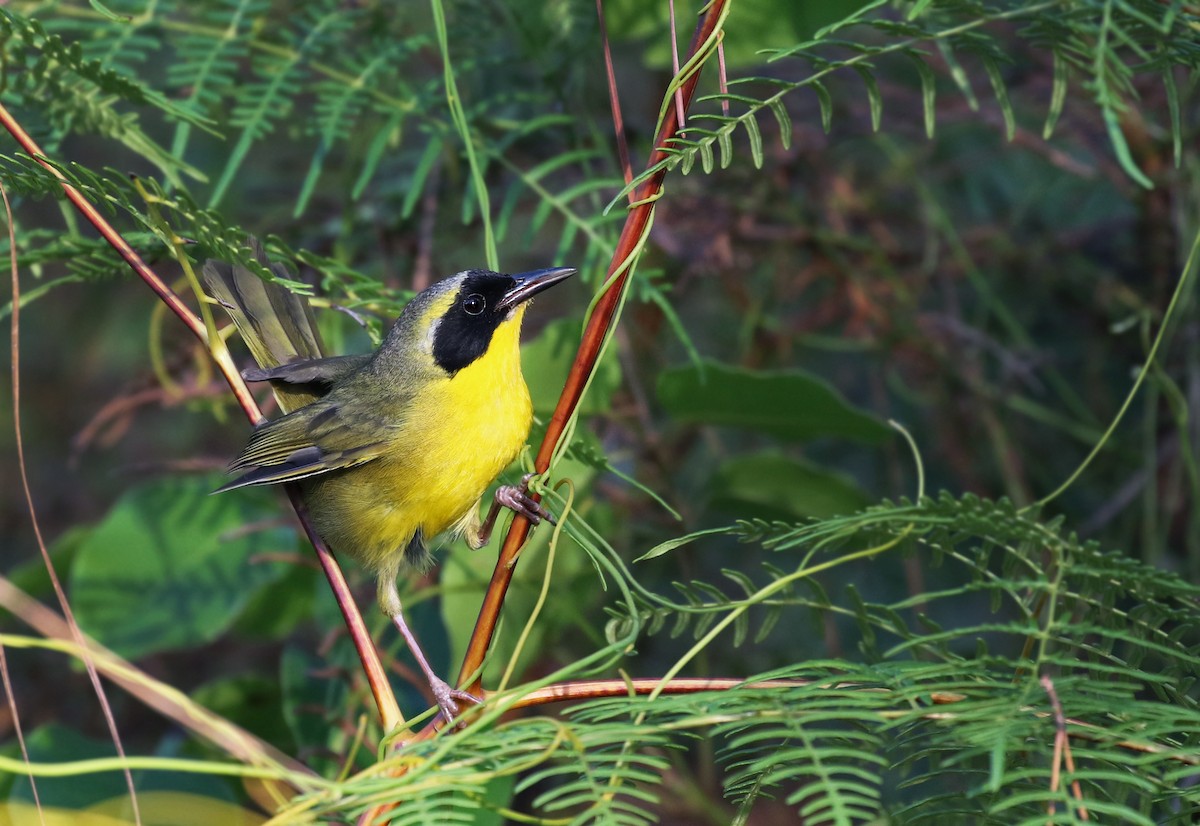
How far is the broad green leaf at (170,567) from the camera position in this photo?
8.23 feet

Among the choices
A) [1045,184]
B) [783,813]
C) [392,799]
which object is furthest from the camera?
[1045,184]

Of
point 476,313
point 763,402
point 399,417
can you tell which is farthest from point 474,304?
point 763,402

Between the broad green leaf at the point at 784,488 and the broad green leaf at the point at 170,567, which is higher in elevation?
the broad green leaf at the point at 170,567

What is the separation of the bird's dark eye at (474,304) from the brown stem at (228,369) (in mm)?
711

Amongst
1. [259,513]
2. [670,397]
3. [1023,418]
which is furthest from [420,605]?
[1023,418]

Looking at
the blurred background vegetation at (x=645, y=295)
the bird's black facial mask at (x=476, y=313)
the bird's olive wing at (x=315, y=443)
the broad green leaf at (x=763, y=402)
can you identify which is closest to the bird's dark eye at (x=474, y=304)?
the bird's black facial mask at (x=476, y=313)

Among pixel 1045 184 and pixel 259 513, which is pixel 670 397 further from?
pixel 1045 184

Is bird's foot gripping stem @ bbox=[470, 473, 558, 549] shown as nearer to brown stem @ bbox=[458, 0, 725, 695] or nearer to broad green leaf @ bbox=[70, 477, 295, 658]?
brown stem @ bbox=[458, 0, 725, 695]

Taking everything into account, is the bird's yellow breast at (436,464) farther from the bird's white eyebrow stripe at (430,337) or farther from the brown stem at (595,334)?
the brown stem at (595,334)

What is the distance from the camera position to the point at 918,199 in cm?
328

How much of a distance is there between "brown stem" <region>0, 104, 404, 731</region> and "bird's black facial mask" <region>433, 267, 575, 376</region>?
26.0 inches

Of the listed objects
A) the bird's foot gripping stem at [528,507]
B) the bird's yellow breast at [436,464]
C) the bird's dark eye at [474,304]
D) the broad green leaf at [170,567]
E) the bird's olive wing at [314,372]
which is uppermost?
the bird's dark eye at [474,304]

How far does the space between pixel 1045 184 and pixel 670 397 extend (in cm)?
156

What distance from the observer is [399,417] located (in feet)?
7.13
